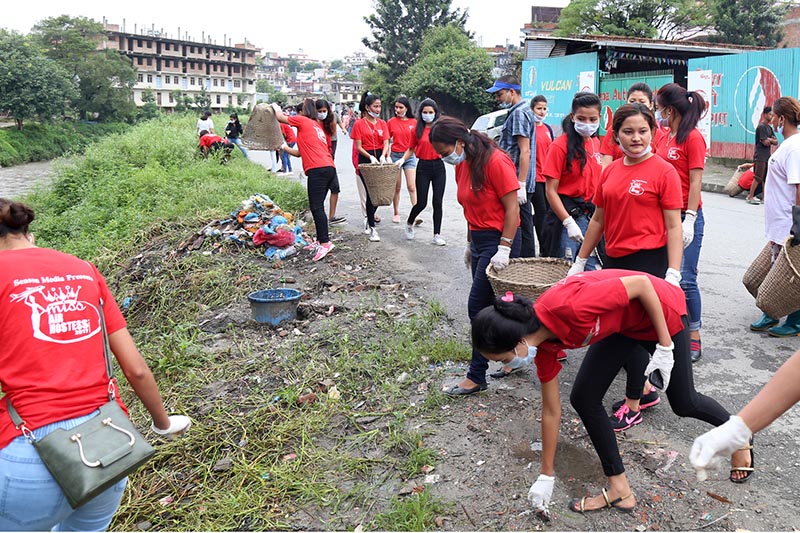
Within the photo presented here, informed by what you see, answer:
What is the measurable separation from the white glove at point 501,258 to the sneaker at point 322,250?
400cm

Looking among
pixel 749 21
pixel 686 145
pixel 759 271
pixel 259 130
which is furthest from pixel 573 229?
pixel 749 21

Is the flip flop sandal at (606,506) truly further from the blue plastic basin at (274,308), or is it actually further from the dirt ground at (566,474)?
the blue plastic basin at (274,308)

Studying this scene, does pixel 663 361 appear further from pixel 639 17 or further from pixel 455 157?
pixel 639 17

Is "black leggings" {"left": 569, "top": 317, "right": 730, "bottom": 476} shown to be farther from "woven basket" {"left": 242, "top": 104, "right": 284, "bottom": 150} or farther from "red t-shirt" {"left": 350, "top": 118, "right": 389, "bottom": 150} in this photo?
"woven basket" {"left": 242, "top": 104, "right": 284, "bottom": 150}

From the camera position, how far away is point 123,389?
6211 mm

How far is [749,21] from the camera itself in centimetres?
3184

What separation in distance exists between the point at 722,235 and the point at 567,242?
4549 millimetres

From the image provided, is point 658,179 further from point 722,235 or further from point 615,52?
point 615,52

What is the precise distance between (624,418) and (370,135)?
626cm

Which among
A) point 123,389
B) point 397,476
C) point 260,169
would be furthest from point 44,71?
point 397,476

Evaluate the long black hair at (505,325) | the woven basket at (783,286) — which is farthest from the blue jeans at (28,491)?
the woven basket at (783,286)

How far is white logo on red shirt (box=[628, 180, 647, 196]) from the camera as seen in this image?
12.3 ft

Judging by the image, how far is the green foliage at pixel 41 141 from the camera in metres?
36.6

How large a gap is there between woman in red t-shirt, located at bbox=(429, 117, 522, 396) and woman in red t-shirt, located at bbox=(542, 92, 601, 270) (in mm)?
651
